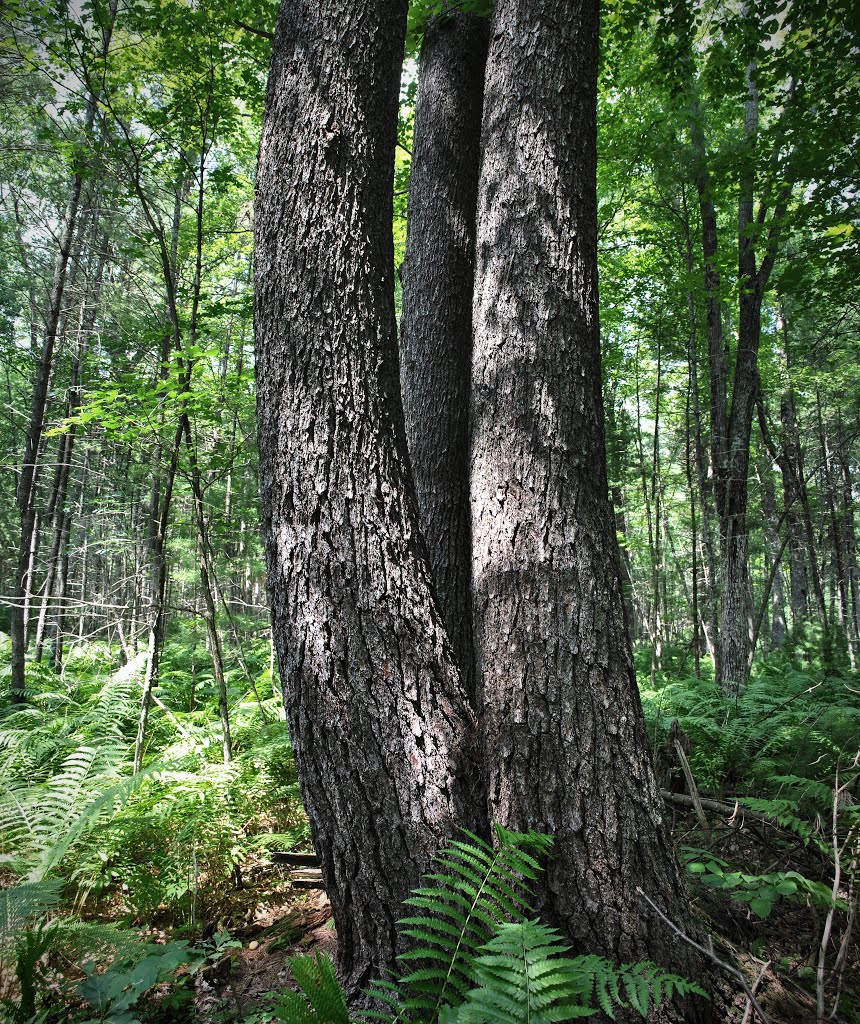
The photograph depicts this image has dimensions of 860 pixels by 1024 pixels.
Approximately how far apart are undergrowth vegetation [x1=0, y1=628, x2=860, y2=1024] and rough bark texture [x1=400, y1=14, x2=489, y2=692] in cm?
164

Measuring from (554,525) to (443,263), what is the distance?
1.72 metres

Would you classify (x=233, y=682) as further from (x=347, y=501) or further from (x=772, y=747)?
(x=347, y=501)

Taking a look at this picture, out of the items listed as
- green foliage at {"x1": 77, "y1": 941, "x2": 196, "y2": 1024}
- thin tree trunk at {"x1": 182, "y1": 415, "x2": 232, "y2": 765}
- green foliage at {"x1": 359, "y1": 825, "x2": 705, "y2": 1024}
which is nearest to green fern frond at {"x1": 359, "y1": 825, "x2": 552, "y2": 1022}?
green foliage at {"x1": 359, "y1": 825, "x2": 705, "y2": 1024}

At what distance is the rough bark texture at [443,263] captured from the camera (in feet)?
8.99

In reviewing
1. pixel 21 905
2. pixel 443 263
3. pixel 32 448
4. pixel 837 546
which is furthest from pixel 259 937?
pixel 837 546

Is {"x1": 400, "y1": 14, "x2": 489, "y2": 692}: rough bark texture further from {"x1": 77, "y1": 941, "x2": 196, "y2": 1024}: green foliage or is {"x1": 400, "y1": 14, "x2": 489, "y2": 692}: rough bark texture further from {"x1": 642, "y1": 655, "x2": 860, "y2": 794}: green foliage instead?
{"x1": 642, "y1": 655, "x2": 860, "y2": 794}: green foliage

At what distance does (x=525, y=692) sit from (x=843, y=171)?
255 inches

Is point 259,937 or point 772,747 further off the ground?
point 772,747

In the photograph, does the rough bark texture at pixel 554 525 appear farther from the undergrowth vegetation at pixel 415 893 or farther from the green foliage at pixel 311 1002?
the green foliage at pixel 311 1002

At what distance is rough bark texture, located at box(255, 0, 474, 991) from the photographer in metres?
1.70

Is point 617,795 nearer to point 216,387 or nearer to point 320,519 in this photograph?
point 320,519

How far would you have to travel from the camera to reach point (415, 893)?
63.1 inches

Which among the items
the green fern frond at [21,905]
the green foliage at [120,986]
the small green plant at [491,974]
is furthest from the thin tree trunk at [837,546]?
the green fern frond at [21,905]

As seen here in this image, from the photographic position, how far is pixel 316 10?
2141 millimetres
